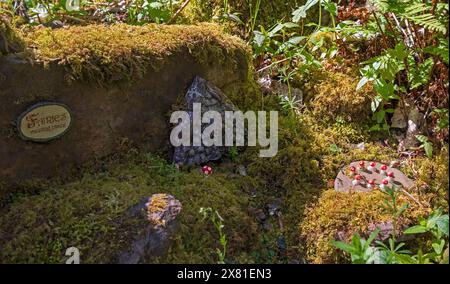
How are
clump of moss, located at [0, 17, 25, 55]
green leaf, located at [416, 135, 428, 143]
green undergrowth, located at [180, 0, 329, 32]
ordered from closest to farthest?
1. clump of moss, located at [0, 17, 25, 55]
2. green leaf, located at [416, 135, 428, 143]
3. green undergrowth, located at [180, 0, 329, 32]

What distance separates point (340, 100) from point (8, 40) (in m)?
2.41

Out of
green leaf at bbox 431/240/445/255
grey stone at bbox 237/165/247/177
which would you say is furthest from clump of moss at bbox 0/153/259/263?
green leaf at bbox 431/240/445/255

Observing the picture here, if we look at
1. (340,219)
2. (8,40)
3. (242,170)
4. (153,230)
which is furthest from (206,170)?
(8,40)

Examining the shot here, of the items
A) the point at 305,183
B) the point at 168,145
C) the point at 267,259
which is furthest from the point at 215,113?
the point at 267,259

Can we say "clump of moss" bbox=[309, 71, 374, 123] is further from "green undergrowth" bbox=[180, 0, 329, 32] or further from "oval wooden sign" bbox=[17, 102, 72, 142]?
"oval wooden sign" bbox=[17, 102, 72, 142]

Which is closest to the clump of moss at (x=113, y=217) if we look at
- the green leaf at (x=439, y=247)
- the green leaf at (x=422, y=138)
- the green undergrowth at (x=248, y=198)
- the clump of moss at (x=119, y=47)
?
the green undergrowth at (x=248, y=198)

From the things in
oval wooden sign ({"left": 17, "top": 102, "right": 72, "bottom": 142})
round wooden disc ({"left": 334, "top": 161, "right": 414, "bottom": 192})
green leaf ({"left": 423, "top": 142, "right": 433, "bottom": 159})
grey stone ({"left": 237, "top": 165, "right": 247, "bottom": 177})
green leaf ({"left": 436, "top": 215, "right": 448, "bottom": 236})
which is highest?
oval wooden sign ({"left": 17, "top": 102, "right": 72, "bottom": 142})

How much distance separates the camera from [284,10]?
15.6 feet

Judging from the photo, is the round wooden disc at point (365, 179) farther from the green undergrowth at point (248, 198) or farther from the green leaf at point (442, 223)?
the green leaf at point (442, 223)

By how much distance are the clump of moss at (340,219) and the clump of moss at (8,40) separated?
210cm

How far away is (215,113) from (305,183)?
807 millimetres

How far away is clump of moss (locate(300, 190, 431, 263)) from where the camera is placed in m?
3.18

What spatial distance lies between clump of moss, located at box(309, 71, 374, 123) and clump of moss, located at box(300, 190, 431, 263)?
0.85m

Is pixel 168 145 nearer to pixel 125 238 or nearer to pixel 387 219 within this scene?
pixel 125 238
